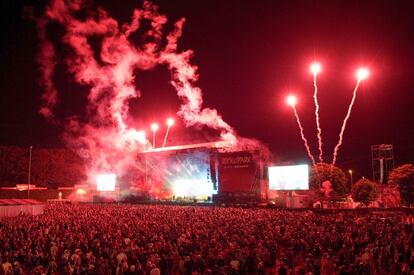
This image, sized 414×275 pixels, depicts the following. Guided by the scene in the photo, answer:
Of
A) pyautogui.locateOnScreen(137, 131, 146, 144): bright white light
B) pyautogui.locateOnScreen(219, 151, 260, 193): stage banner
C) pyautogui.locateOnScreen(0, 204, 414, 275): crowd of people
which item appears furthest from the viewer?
pyautogui.locateOnScreen(137, 131, 146, 144): bright white light

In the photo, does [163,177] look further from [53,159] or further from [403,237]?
[403,237]

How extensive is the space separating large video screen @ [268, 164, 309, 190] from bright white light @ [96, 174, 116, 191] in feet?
76.6

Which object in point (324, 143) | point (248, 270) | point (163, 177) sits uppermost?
point (324, 143)

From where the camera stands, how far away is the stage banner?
3669 cm

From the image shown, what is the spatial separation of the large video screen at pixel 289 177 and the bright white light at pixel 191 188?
8.00 metres

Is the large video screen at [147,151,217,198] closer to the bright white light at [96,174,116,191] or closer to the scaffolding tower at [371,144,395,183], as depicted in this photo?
the bright white light at [96,174,116,191]

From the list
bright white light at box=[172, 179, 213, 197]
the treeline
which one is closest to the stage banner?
bright white light at box=[172, 179, 213, 197]

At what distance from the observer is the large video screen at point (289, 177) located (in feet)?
109

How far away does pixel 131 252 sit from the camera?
12.5 meters

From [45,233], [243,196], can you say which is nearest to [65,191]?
[243,196]

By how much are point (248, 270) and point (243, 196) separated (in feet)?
84.1

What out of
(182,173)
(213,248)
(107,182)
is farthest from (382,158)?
(213,248)

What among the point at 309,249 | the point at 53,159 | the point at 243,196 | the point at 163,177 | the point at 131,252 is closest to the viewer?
the point at 131,252

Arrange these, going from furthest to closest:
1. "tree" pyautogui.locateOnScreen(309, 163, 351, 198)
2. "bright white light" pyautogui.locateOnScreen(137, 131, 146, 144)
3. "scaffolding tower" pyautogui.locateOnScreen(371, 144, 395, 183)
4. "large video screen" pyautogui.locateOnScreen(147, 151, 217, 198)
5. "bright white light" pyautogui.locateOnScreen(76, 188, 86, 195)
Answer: "bright white light" pyautogui.locateOnScreen(76, 188, 86, 195) < "bright white light" pyautogui.locateOnScreen(137, 131, 146, 144) < "tree" pyautogui.locateOnScreen(309, 163, 351, 198) < "scaffolding tower" pyautogui.locateOnScreen(371, 144, 395, 183) < "large video screen" pyautogui.locateOnScreen(147, 151, 217, 198)
